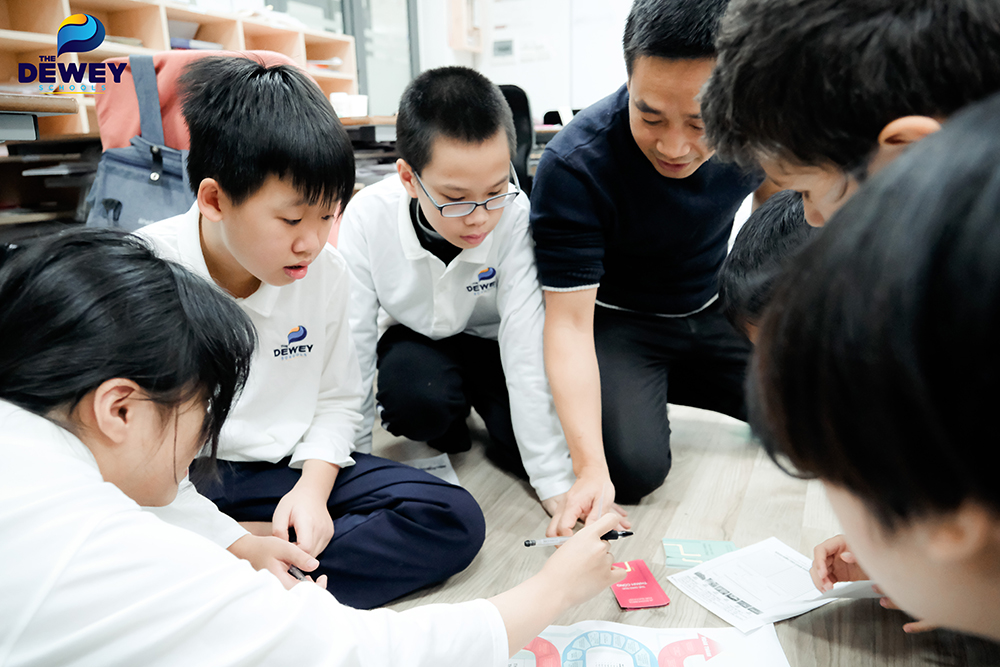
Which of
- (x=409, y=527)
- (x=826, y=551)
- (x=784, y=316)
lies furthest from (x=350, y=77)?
(x=784, y=316)

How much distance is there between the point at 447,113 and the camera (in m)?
1.22

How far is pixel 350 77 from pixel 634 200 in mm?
3119

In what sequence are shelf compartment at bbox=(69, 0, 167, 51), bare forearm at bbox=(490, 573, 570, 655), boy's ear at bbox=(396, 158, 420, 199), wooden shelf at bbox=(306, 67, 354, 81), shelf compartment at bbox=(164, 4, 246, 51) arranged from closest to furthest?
bare forearm at bbox=(490, 573, 570, 655)
boy's ear at bbox=(396, 158, 420, 199)
shelf compartment at bbox=(69, 0, 167, 51)
shelf compartment at bbox=(164, 4, 246, 51)
wooden shelf at bbox=(306, 67, 354, 81)

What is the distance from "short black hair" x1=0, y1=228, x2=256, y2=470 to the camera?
1.80 ft

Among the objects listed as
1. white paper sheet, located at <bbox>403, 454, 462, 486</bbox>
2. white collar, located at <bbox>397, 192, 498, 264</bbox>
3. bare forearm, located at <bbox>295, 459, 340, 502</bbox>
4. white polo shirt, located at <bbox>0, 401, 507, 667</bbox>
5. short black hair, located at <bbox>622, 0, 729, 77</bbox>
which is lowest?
white paper sheet, located at <bbox>403, 454, 462, 486</bbox>

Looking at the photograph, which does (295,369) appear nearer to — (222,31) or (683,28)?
(683,28)

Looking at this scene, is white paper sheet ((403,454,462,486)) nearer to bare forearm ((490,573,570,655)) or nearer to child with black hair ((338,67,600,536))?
child with black hair ((338,67,600,536))

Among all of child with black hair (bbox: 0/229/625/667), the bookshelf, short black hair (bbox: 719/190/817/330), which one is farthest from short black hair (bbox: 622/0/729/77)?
the bookshelf

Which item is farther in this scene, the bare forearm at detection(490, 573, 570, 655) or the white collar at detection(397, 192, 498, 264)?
the white collar at detection(397, 192, 498, 264)

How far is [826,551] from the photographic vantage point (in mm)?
929

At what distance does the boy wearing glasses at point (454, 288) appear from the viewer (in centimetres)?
121

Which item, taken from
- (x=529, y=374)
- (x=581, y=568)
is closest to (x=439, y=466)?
(x=529, y=374)

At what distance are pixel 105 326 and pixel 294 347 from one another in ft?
1.69

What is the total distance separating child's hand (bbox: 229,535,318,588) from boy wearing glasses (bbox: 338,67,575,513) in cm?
37
